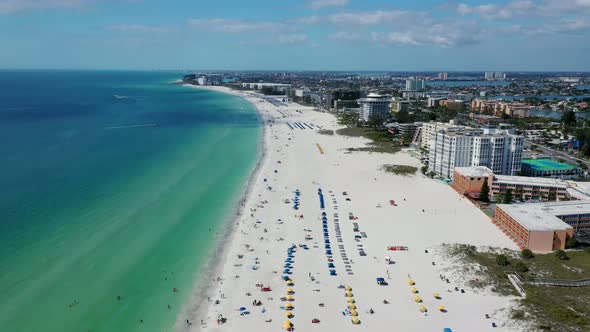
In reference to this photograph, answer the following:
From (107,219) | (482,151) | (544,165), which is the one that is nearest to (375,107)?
(544,165)

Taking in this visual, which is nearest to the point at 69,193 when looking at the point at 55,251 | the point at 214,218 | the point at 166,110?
the point at 55,251

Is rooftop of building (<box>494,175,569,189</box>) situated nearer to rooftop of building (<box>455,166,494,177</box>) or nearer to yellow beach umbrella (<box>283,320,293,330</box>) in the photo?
rooftop of building (<box>455,166,494,177</box>)

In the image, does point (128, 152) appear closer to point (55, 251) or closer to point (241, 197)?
point (241, 197)

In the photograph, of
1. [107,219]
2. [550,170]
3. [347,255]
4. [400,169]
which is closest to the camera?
[347,255]

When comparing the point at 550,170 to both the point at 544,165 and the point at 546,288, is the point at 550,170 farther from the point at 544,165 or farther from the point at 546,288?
the point at 546,288

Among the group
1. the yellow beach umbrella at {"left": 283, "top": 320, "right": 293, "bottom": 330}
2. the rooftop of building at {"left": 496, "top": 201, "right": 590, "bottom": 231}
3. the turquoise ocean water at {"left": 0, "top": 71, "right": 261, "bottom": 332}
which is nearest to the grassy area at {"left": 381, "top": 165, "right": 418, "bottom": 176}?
the rooftop of building at {"left": 496, "top": 201, "right": 590, "bottom": 231}

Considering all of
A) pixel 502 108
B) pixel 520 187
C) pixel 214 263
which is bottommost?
pixel 214 263
